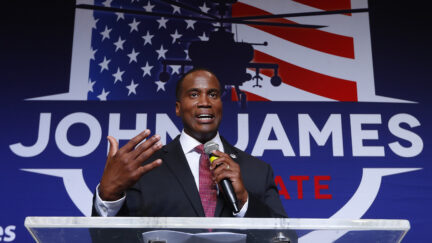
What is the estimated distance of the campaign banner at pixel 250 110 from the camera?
115 inches

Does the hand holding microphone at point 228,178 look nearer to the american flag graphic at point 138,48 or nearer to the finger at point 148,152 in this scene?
the finger at point 148,152

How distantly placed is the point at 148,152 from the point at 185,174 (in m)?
0.53

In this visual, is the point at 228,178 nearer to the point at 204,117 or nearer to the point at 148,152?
the point at 148,152

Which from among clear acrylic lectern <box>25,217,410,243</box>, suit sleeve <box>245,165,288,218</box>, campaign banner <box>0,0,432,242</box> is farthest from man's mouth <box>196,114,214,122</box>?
campaign banner <box>0,0,432,242</box>

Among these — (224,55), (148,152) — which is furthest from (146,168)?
(224,55)

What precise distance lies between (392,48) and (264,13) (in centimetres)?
85

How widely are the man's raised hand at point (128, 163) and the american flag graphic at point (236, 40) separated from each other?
1744mm

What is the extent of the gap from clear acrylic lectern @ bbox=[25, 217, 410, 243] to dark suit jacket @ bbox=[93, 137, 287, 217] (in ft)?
1.64

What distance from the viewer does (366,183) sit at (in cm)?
295

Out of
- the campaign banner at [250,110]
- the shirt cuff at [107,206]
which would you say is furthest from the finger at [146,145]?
the campaign banner at [250,110]

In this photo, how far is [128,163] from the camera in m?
1.32

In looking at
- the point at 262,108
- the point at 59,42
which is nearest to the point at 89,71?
the point at 59,42

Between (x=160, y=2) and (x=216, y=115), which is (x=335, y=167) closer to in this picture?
(x=216, y=115)

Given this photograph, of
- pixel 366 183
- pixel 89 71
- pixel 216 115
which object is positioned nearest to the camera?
pixel 216 115
